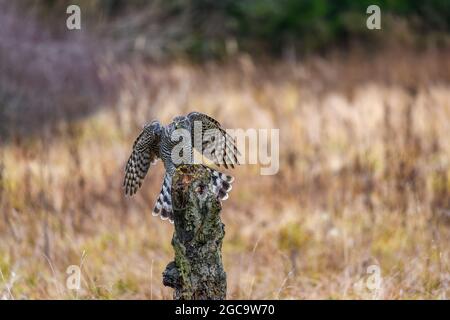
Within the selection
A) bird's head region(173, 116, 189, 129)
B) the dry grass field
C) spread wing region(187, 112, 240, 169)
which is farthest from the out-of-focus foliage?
bird's head region(173, 116, 189, 129)

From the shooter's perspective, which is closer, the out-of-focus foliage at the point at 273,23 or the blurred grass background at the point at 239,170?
the blurred grass background at the point at 239,170

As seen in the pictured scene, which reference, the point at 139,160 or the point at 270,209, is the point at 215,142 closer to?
the point at 139,160

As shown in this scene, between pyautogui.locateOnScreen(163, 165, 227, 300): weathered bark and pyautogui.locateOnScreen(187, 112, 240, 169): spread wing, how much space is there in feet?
1.71

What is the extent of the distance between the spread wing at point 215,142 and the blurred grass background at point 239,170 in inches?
24.0

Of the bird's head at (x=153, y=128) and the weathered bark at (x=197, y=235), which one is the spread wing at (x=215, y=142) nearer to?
the bird's head at (x=153, y=128)

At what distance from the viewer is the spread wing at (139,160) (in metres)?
3.58

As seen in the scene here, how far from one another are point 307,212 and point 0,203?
2017 millimetres

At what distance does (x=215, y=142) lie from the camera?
12.2ft

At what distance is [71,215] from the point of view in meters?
5.32

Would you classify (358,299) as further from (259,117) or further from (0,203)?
(259,117)

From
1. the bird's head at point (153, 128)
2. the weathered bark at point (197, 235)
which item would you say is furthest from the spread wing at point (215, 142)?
the weathered bark at point (197, 235)

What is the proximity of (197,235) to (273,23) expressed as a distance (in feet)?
39.8

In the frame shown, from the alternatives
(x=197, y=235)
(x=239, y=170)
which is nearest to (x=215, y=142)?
(x=197, y=235)

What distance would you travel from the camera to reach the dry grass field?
14.1 ft
